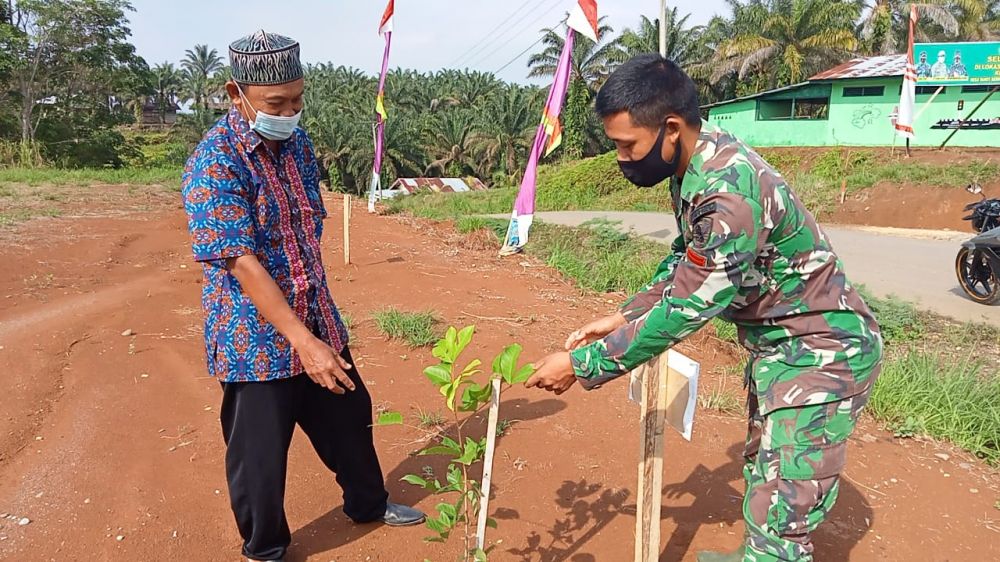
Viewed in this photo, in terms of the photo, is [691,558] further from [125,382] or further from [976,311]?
[976,311]

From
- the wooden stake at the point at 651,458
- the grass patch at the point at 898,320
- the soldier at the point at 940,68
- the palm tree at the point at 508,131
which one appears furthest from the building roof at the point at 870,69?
the wooden stake at the point at 651,458

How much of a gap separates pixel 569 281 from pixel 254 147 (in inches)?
216

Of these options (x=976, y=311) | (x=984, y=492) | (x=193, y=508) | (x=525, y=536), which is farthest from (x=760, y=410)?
(x=976, y=311)

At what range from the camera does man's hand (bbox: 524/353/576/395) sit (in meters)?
1.74

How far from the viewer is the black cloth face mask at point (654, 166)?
159 centimetres

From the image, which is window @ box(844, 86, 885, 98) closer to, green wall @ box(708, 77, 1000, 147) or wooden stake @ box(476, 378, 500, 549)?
green wall @ box(708, 77, 1000, 147)

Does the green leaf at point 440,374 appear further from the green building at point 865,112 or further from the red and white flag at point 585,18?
the green building at point 865,112

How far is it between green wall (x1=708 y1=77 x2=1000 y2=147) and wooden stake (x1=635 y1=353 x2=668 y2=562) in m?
20.0

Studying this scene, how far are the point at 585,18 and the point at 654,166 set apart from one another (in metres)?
6.30

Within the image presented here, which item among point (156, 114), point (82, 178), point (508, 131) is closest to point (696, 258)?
point (82, 178)

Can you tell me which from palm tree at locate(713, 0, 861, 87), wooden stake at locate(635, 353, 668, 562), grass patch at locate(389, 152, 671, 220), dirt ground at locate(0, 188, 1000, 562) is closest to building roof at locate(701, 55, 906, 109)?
palm tree at locate(713, 0, 861, 87)

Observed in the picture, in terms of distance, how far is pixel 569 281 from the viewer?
721 cm

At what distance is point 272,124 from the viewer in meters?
1.93

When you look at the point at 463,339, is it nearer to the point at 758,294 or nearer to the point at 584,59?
the point at 758,294
